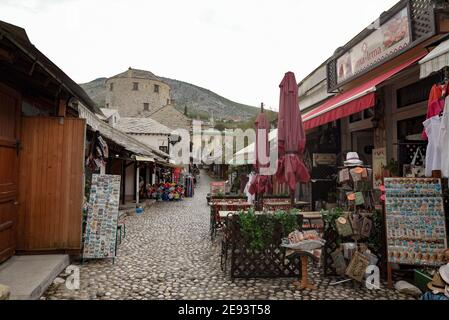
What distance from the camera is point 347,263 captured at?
14.8 ft

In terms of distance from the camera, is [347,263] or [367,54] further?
[367,54]

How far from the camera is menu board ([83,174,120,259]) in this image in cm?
547

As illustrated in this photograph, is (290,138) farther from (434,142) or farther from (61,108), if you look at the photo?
(61,108)

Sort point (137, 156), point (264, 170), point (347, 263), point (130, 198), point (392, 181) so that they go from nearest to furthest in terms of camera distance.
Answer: point (392, 181), point (347, 263), point (264, 170), point (137, 156), point (130, 198)

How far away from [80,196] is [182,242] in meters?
2.86

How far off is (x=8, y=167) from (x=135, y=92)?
57451 mm

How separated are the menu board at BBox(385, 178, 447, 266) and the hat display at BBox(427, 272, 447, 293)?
1.45 feet

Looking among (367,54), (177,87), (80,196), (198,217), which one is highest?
(177,87)

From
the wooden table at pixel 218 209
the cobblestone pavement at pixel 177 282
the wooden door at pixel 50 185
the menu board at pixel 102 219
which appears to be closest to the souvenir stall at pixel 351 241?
the cobblestone pavement at pixel 177 282

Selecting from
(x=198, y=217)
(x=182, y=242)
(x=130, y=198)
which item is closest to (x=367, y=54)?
(x=182, y=242)

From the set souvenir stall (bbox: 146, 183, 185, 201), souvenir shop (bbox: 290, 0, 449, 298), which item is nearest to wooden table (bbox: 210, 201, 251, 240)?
souvenir shop (bbox: 290, 0, 449, 298)

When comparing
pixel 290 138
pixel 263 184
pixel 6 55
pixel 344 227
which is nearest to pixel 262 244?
pixel 344 227
